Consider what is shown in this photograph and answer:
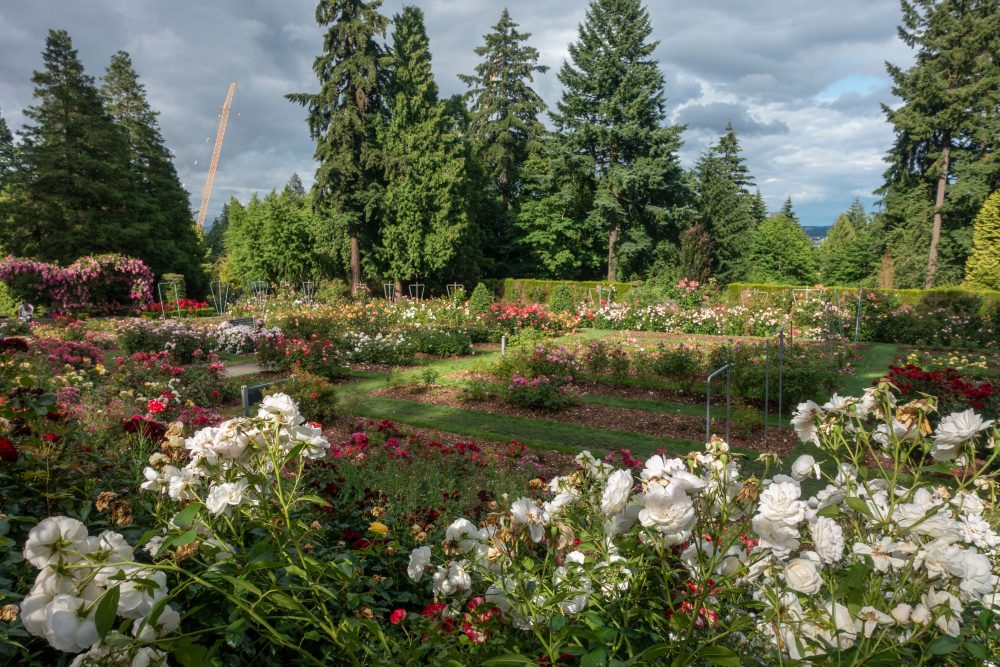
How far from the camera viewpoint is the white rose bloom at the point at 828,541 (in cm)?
94

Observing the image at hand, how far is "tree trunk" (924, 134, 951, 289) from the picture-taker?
2264cm

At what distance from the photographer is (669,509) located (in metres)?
0.88

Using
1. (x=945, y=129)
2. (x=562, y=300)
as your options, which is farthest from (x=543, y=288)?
(x=945, y=129)

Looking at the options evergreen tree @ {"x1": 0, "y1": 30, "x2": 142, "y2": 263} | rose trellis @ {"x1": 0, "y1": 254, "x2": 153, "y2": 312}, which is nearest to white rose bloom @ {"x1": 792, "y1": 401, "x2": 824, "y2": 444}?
rose trellis @ {"x1": 0, "y1": 254, "x2": 153, "y2": 312}

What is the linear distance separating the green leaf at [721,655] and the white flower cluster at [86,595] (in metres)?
0.80

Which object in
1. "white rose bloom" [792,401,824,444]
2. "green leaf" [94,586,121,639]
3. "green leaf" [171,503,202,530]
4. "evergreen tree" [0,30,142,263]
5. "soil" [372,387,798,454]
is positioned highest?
"evergreen tree" [0,30,142,263]

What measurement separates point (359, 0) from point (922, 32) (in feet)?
74.6

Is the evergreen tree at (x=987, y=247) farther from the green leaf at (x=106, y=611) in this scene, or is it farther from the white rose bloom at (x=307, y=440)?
the green leaf at (x=106, y=611)

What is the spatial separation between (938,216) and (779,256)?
8770 millimetres

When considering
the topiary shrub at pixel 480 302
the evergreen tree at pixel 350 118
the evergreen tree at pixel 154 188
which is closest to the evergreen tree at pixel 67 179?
the evergreen tree at pixel 154 188

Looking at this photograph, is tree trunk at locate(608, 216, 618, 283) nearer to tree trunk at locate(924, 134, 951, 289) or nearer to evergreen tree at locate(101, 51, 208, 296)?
tree trunk at locate(924, 134, 951, 289)

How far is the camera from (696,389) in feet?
25.5

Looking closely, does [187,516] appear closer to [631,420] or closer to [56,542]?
[56,542]

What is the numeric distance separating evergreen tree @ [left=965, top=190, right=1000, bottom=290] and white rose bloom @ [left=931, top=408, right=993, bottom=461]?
2582 centimetres
